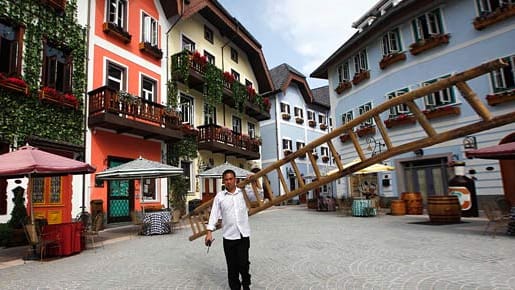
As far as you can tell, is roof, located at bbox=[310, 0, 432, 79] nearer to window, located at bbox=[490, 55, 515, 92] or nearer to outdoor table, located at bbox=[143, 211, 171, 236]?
window, located at bbox=[490, 55, 515, 92]

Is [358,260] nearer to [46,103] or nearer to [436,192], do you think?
[46,103]

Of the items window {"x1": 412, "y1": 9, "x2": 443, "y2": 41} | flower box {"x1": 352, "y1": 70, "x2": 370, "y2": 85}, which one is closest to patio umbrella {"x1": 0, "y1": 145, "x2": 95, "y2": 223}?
window {"x1": 412, "y1": 9, "x2": 443, "y2": 41}

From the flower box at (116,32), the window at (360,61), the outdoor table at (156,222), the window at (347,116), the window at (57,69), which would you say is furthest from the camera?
the window at (347,116)

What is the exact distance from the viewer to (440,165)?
52.7ft

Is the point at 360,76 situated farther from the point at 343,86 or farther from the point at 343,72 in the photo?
the point at 343,72

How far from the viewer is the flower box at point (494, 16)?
13211 millimetres

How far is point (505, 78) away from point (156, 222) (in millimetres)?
14265

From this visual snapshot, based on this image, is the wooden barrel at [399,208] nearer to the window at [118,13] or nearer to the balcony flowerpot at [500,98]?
the balcony flowerpot at [500,98]

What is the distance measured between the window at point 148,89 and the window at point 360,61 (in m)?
12.1

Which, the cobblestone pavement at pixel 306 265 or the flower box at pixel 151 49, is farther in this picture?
the flower box at pixel 151 49

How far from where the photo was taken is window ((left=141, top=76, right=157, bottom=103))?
15987 mm

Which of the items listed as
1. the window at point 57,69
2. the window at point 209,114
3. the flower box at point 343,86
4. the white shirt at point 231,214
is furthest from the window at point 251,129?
the white shirt at point 231,214

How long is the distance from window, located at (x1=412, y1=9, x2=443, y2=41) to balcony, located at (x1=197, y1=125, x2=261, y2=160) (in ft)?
37.6

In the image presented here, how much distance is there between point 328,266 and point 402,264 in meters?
1.31
